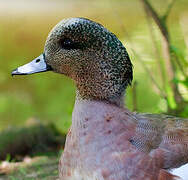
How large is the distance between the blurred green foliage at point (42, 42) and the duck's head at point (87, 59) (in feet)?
11.2

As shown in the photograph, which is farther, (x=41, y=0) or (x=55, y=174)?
(x=41, y=0)

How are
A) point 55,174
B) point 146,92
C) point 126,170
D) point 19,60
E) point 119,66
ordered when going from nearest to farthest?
1. point 126,170
2. point 119,66
3. point 55,174
4. point 146,92
5. point 19,60

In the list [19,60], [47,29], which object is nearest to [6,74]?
[19,60]

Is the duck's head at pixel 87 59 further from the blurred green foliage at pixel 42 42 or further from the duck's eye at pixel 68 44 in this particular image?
the blurred green foliage at pixel 42 42

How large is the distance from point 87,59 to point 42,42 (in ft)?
17.1

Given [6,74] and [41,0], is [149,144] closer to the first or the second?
[6,74]

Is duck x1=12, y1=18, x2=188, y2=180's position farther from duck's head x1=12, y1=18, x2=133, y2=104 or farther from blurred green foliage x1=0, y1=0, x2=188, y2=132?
blurred green foliage x1=0, y1=0, x2=188, y2=132

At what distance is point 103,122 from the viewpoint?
2.59m

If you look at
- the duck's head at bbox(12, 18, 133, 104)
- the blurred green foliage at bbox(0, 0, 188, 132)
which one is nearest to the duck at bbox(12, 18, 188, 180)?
the duck's head at bbox(12, 18, 133, 104)

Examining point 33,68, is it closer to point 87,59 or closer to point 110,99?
point 87,59

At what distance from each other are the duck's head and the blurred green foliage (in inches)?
134

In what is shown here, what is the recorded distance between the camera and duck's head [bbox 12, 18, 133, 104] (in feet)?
8.55

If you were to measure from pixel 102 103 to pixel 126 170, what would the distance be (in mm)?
428

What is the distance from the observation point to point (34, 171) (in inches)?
154
